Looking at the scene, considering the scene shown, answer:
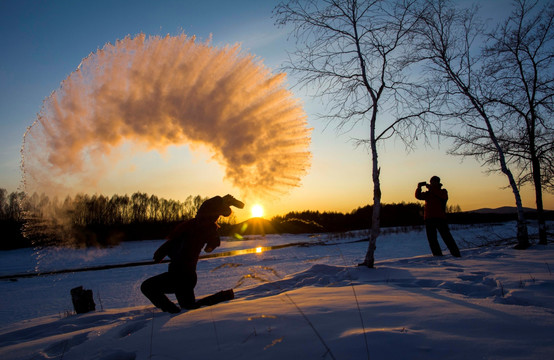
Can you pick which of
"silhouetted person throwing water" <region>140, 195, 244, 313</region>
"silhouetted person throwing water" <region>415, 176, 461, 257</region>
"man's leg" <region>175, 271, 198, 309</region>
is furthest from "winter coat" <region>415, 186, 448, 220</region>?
"man's leg" <region>175, 271, 198, 309</region>

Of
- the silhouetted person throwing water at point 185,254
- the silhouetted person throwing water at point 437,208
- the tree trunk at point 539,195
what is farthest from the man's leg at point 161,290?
the tree trunk at point 539,195

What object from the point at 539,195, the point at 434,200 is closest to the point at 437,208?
the point at 434,200

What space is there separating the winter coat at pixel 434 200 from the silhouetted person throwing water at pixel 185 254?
6646 mm

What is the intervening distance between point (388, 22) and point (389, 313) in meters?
7.62

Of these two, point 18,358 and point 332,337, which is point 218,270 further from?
point 332,337

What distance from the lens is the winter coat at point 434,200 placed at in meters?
8.96

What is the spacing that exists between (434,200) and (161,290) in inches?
316

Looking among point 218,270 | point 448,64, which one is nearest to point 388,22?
point 448,64

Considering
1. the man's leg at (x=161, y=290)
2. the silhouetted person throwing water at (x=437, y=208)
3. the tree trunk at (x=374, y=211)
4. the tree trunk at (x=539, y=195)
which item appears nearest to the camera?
the man's leg at (x=161, y=290)

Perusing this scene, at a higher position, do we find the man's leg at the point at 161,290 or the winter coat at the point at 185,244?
the winter coat at the point at 185,244

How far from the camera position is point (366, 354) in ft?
6.13

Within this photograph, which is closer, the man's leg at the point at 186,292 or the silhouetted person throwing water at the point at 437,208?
the man's leg at the point at 186,292

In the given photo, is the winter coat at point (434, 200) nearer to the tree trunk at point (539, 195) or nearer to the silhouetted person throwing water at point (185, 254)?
the tree trunk at point (539, 195)

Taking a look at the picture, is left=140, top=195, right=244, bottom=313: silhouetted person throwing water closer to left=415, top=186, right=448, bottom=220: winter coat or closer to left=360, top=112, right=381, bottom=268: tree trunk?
left=360, top=112, right=381, bottom=268: tree trunk
